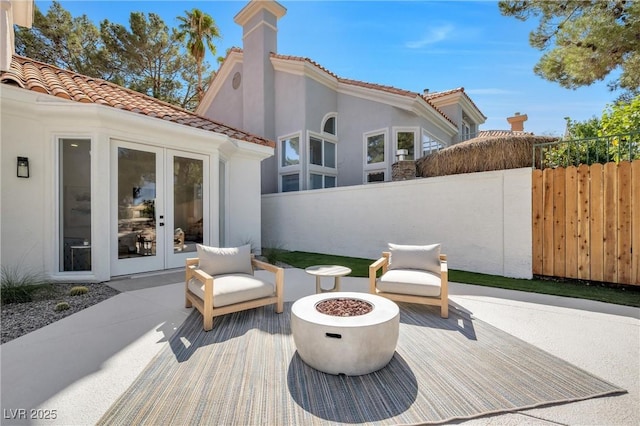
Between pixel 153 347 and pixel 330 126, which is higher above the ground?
pixel 330 126

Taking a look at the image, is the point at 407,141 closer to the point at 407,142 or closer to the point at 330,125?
the point at 407,142

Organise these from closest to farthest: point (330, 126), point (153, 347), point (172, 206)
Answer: point (153, 347), point (172, 206), point (330, 126)

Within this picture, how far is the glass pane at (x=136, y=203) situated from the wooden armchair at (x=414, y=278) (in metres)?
5.64

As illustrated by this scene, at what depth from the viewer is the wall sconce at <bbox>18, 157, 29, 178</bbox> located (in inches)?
227

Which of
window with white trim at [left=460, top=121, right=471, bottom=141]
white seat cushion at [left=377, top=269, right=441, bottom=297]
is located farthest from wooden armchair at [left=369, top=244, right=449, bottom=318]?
window with white trim at [left=460, top=121, right=471, bottom=141]

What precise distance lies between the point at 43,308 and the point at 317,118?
11.2 m

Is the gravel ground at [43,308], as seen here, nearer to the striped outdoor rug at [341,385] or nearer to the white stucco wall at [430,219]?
the striped outdoor rug at [341,385]

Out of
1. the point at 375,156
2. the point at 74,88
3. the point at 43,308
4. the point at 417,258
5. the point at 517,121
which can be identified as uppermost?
the point at 517,121

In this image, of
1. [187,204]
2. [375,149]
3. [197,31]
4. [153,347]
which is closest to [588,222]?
[375,149]

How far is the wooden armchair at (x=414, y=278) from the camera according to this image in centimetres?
448

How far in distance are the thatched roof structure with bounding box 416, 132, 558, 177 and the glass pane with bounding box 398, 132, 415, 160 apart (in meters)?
3.86

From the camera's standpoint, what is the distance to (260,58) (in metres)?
13.5

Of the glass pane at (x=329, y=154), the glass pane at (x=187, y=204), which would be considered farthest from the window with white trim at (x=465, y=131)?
the glass pane at (x=187, y=204)

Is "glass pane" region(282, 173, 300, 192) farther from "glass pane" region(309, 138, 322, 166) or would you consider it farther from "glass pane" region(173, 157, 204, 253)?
"glass pane" region(173, 157, 204, 253)
